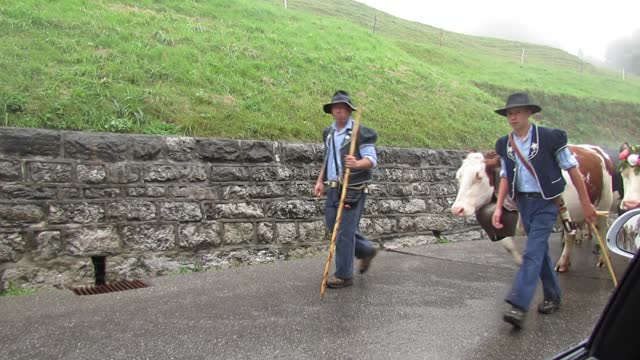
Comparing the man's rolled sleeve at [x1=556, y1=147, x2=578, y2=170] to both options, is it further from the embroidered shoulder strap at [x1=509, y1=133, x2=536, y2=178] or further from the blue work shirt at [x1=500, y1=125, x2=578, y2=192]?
the embroidered shoulder strap at [x1=509, y1=133, x2=536, y2=178]

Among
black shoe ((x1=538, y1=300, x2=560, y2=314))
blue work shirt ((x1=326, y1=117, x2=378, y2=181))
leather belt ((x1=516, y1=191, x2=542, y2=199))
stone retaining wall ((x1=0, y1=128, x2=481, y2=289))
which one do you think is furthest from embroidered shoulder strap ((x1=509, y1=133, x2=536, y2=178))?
stone retaining wall ((x1=0, y1=128, x2=481, y2=289))

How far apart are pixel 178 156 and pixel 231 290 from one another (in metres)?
1.90

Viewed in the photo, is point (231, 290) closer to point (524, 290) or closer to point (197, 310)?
point (197, 310)

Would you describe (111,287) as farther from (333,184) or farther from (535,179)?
(535,179)

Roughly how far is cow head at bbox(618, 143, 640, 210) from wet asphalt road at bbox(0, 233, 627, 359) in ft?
3.32

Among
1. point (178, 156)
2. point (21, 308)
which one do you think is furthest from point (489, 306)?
point (21, 308)

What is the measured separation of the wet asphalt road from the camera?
3781 millimetres

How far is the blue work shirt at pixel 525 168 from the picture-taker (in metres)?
4.32

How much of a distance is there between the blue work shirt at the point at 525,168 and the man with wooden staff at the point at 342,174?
4.76 feet

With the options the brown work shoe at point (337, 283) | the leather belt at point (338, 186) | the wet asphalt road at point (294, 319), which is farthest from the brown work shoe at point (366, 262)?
the leather belt at point (338, 186)

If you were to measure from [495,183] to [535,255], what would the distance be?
1.74 meters

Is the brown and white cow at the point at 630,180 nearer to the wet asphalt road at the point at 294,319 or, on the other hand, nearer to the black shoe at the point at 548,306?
the wet asphalt road at the point at 294,319

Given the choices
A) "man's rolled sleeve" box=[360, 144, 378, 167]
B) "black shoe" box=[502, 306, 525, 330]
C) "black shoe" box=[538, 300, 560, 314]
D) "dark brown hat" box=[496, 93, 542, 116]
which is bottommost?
"black shoe" box=[538, 300, 560, 314]

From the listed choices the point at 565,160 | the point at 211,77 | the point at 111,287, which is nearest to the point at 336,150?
the point at 565,160
